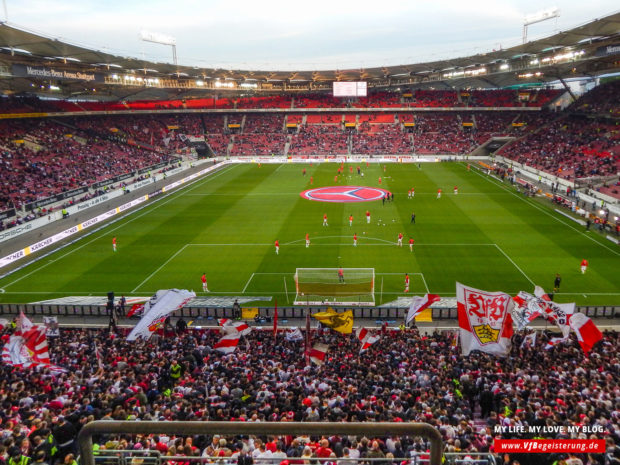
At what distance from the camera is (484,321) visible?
13.5 metres

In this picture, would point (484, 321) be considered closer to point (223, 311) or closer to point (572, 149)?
point (223, 311)

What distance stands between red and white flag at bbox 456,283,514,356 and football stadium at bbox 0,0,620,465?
2.5 inches

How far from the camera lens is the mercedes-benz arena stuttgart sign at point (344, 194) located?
51.4 meters

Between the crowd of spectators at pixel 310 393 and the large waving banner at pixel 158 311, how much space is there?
1.30 meters

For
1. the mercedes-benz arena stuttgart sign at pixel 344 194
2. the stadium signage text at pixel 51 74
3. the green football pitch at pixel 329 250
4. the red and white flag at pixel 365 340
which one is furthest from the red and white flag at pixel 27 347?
the stadium signage text at pixel 51 74

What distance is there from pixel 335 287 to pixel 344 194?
29634 millimetres

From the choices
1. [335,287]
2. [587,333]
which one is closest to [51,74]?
[335,287]

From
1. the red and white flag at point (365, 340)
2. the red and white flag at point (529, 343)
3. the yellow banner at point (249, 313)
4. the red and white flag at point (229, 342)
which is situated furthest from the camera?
the yellow banner at point (249, 313)

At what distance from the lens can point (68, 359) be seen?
17016 mm

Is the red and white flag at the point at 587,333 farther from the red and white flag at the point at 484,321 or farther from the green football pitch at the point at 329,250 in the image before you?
the green football pitch at the point at 329,250

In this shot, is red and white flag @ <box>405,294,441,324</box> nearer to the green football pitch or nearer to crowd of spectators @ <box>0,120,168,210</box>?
the green football pitch

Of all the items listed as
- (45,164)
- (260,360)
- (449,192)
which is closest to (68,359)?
(260,360)

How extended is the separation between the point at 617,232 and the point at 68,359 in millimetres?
38924

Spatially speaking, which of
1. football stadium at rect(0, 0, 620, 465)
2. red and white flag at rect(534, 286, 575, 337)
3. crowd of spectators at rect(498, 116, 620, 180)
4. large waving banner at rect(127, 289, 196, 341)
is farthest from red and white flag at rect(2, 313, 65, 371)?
crowd of spectators at rect(498, 116, 620, 180)
